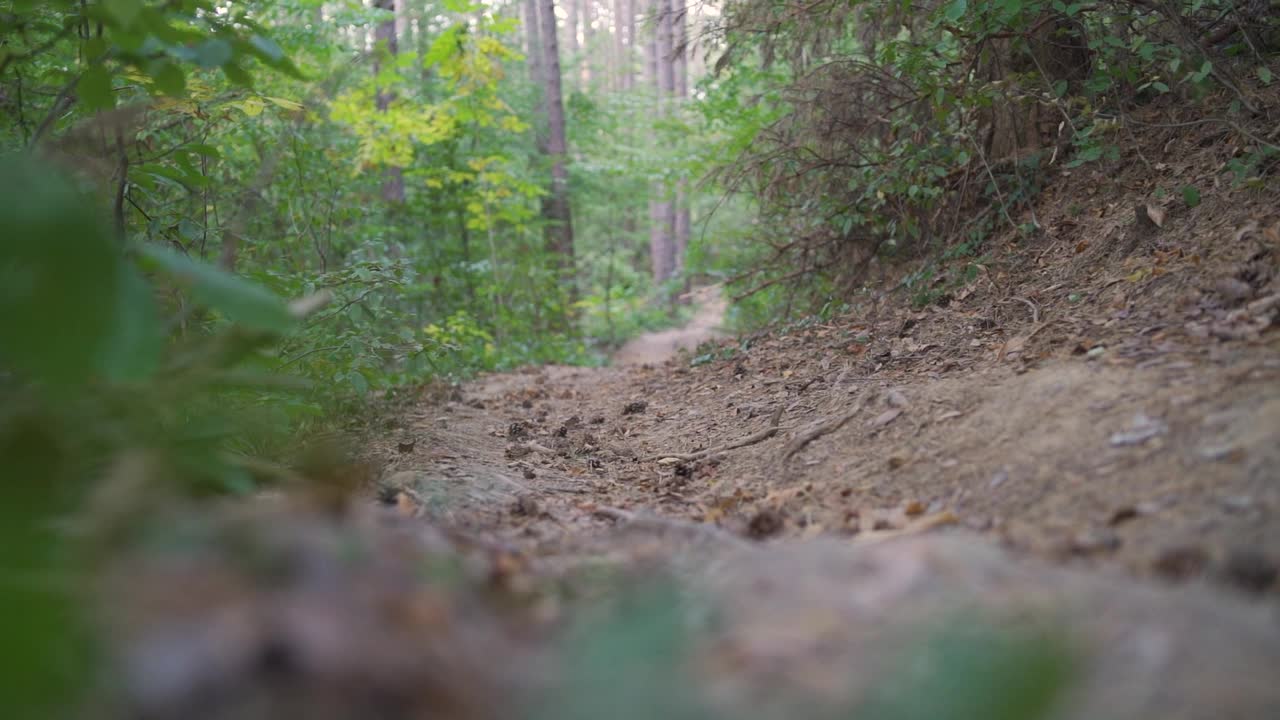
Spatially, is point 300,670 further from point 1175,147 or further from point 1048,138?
point 1048,138

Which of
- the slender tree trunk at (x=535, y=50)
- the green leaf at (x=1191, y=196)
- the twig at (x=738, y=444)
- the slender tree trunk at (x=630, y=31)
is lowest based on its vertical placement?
the twig at (x=738, y=444)

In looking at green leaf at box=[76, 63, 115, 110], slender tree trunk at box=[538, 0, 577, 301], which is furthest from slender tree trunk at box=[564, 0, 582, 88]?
green leaf at box=[76, 63, 115, 110]

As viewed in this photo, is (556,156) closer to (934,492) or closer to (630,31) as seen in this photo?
(934,492)

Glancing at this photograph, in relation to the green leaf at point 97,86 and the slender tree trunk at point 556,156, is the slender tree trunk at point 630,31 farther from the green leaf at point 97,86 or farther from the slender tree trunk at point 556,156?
the green leaf at point 97,86

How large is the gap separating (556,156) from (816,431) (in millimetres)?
10103

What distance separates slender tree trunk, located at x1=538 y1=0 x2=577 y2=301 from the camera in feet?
41.4

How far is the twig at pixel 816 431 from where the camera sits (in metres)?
3.20

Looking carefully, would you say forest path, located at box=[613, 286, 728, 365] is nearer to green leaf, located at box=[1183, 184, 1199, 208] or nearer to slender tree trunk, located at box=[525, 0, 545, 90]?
slender tree trunk, located at box=[525, 0, 545, 90]

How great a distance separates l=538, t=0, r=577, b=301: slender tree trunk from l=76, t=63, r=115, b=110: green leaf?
1030 cm

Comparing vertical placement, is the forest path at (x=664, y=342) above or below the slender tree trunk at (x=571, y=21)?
below

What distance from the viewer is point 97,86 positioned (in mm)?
1962

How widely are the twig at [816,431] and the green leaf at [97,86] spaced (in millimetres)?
2451

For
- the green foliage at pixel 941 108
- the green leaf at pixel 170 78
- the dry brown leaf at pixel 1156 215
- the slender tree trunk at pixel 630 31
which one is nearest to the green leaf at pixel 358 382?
the green leaf at pixel 170 78

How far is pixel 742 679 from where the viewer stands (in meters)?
0.91
